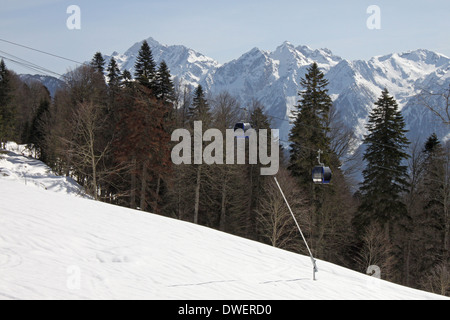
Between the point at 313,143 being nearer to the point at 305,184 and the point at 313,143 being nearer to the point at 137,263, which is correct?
the point at 305,184

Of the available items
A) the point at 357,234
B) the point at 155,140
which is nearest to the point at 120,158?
the point at 155,140

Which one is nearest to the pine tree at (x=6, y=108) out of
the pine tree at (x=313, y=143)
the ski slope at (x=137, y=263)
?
the pine tree at (x=313, y=143)

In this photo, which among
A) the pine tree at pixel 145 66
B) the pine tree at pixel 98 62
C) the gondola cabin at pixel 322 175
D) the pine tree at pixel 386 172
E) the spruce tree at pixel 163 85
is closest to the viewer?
the gondola cabin at pixel 322 175

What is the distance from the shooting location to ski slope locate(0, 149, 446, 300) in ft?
27.1

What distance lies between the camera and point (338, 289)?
10719 millimetres

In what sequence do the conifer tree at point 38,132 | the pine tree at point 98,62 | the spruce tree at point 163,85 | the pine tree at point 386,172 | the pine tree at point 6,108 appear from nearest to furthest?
the pine tree at point 386,172
the spruce tree at point 163,85
the pine tree at point 98,62
the conifer tree at point 38,132
the pine tree at point 6,108

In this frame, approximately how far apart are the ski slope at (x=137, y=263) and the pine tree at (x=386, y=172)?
63.2 feet

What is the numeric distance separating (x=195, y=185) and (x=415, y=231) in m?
19.7

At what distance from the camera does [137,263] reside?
10227 mm

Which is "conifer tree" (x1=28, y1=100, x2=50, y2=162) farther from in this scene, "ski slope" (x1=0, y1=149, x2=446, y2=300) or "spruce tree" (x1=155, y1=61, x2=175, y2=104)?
"ski slope" (x1=0, y1=149, x2=446, y2=300)

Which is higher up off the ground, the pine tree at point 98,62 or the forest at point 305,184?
the pine tree at point 98,62

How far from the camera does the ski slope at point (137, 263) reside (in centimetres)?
826

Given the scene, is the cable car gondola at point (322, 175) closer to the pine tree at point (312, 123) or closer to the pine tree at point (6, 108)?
the pine tree at point (312, 123)
